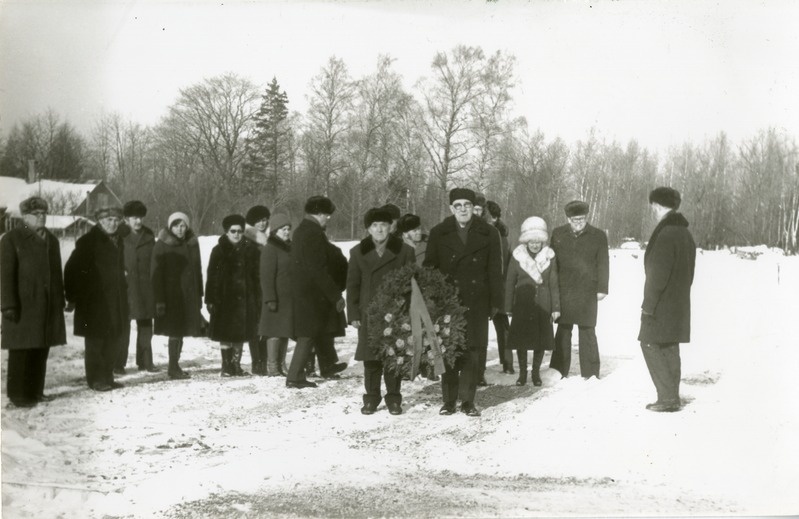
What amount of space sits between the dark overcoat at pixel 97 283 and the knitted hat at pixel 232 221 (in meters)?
0.99

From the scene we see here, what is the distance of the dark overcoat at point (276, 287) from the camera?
8.27 meters

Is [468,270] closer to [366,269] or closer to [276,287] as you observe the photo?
[366,269]

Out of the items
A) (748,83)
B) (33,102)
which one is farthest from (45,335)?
(748,83)

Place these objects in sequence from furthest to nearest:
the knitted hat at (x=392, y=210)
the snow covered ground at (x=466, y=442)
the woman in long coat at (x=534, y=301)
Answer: the woman in long coat at (x=534, y=301) < the knitted hat at (x=392, y=210) < the snow covered ground at (x=466, y=442)

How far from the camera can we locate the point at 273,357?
8453 millimetres

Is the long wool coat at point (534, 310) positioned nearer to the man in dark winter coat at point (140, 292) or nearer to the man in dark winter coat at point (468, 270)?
the man in dark winter coat at point (468, 270)

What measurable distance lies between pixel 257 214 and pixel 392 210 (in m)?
1.45

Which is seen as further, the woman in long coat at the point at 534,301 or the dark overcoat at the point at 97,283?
the woman in long coat at the point at 534,301

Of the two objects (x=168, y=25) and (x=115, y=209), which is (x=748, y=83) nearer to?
(x=168, y=25)

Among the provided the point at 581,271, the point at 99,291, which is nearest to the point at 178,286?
the point at 99,291

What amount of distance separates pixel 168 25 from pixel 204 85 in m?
A: 0.58

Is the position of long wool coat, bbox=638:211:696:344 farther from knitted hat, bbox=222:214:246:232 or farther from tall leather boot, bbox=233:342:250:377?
tall leather boot, bbox=233:342:250:377

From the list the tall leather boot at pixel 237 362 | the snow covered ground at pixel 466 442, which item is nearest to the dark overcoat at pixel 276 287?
the tall leather boot at pixel 237 362

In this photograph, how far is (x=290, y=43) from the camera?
21.9 feet
